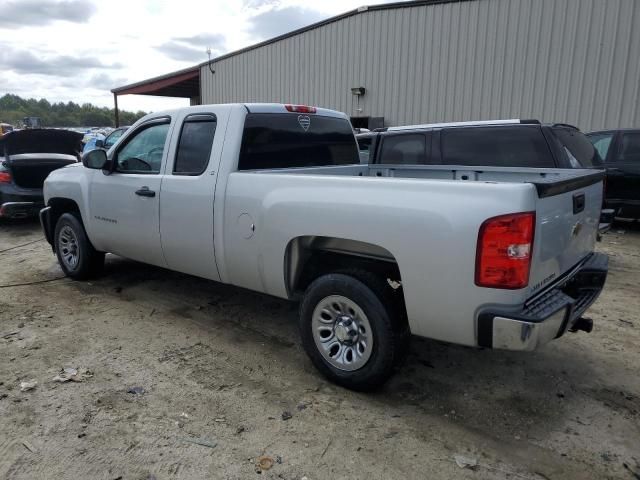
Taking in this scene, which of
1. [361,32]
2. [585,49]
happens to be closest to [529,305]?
[585,49]

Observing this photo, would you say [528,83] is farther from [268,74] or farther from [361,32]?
[268,74]

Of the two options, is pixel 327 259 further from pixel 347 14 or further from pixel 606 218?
pixel 347 14

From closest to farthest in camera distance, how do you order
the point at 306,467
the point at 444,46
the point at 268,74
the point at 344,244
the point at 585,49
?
the point at 306,467, the point at 344,244, the point at 585,49, the point at 444,46, the point at 268,74

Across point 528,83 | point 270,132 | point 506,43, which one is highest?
point 506,43

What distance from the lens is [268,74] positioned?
18062 mm

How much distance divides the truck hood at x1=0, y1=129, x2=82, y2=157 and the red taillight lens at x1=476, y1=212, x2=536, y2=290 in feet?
29.9

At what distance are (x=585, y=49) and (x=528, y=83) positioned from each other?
4.28ft

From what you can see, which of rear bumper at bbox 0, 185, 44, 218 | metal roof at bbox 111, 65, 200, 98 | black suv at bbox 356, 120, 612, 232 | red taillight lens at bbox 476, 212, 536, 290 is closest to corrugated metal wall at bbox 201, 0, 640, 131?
black suv at bbox 356, 120, 612, 232

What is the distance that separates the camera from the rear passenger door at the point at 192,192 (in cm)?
402

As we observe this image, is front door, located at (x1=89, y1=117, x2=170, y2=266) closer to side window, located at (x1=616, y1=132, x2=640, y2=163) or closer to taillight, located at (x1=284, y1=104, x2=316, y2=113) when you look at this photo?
taillight, located at (x1=284, y1=104, x2=316, y2=113)

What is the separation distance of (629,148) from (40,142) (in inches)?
417

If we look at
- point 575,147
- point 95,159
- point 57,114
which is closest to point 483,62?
point 575,147

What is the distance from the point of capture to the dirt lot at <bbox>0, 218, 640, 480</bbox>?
2.66m

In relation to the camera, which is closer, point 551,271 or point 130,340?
point 551,271
